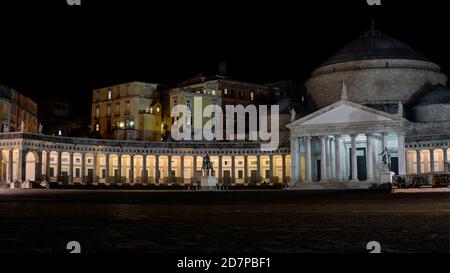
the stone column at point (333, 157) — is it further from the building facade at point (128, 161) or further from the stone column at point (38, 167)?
the stone column at point (38, 167)

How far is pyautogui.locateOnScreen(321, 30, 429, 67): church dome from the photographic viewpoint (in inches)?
3371

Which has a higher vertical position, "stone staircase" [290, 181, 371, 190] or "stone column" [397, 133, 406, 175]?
"stone column" [397, 133, 406, 175]

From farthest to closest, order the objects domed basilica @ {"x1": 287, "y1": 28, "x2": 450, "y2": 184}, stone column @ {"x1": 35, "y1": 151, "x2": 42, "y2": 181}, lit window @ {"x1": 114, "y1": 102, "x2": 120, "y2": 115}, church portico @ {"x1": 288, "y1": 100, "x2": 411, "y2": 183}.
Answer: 1. lit window @ {"x1": 114, "y1": 102, "x2": 120, "y2": 115}
2. stone column @ {"x1": 35, "y1": 151, "x2": 42, "y2": 181}
3. domed basilica @ {"x1": 287, "y1": 28, "x2": 450, "y2": 184}
4. church portico @ {"x1": 288, "y1": 100, "x2": 411, "y2": 183}

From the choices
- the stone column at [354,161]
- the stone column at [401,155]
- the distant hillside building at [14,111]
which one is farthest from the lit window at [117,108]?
the stone column at [401,155]

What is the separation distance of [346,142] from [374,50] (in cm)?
1683

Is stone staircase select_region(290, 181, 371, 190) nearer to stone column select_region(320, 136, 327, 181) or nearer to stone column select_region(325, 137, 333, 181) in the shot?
stone column select_region(320, 136, 327, 181)

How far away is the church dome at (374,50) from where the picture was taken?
281ft

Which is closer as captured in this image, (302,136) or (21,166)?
(21,166)

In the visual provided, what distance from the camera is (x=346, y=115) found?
240 feet

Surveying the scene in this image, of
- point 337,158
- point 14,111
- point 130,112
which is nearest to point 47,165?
point 14,111

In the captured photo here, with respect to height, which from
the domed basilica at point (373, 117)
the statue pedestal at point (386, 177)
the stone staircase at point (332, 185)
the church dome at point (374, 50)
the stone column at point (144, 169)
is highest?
the church dome at point (374, 50)

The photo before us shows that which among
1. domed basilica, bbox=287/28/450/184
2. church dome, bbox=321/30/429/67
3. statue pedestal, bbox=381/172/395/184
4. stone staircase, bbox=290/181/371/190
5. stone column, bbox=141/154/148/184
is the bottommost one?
stone staircase, bbox=290/181/371/190

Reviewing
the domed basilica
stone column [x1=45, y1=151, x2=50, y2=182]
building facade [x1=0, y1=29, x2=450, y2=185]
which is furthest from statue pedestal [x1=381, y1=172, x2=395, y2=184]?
stone column [x1=45, y1=151, x2=50, y2=182]

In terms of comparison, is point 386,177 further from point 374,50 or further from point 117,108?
point 117,108
